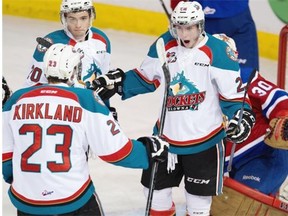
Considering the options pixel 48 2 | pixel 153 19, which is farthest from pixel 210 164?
pixel 48 2

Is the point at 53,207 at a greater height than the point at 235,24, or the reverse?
the point at 53,207

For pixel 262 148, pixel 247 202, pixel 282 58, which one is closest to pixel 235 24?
pixel 282 58

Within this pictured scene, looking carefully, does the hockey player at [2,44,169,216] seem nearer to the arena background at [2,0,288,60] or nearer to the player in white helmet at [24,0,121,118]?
the player in white helmet at [24,0,121,118]

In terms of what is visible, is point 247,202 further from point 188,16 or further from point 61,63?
point 61,63

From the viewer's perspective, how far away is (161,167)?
10.6 feet

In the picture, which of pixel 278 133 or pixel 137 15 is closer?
pixel 278 133

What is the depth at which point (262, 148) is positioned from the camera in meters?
3.47

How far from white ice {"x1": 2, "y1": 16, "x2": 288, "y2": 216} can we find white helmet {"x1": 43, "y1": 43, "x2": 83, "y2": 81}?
3.69 ft

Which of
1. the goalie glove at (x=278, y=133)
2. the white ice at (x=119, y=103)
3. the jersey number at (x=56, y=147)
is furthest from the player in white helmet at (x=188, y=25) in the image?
the white ice at (x=119, y=103)

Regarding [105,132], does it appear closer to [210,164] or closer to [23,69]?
[210,164]

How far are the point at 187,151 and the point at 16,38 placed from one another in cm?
368

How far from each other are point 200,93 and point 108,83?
1.16 feet

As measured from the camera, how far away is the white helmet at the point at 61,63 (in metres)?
2.68

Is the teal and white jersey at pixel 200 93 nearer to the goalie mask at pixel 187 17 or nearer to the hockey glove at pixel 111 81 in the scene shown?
the goalie mask at pixel 187 17
